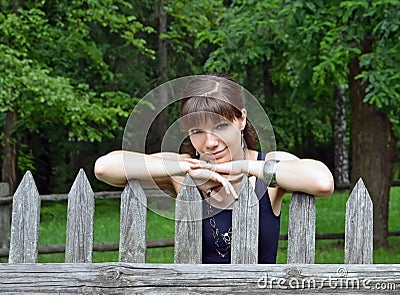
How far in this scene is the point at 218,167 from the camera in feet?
7.89

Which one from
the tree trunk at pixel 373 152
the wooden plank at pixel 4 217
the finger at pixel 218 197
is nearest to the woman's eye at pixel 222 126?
the finger at pixel 218 197

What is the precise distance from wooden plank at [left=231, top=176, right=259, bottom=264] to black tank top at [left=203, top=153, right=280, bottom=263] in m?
0.05

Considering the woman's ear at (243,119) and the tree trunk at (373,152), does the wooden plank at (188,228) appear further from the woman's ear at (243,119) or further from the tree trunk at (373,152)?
the tree trunk at (373,152)

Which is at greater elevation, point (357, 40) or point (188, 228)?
point (357, 40)

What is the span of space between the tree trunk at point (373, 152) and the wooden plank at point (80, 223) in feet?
27.4

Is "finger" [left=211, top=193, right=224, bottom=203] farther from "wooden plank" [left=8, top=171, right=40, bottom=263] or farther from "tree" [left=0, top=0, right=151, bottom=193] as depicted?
"tree" [left=0, top=0, right=151, bottom=193]

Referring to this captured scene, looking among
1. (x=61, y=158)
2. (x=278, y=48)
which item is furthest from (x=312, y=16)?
(x=61, y=158)

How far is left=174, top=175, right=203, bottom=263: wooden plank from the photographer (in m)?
2.43

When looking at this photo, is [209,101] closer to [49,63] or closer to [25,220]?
[25,220]

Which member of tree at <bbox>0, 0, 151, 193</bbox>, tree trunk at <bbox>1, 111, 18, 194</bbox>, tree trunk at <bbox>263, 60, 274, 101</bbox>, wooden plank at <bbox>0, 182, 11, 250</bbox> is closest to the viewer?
wooden plank at <bbox>0, 182, 11, 250</bbox>

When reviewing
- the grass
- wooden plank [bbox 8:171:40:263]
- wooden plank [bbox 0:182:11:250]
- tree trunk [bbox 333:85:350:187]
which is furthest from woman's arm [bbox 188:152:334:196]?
tree trunk [bbox 333:85:350:187]

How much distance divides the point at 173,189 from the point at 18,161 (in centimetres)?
1249

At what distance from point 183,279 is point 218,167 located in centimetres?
38

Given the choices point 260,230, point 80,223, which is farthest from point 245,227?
point 80,223
